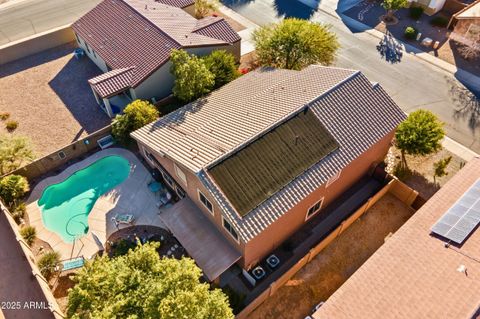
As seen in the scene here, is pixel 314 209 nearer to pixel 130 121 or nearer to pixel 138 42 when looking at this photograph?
pixel 130 121

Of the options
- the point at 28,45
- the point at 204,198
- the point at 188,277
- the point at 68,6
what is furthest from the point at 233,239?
the point at 68,6

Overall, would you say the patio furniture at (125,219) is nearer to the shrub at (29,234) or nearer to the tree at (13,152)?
the shrub at (29,234)

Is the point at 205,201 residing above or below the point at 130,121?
below

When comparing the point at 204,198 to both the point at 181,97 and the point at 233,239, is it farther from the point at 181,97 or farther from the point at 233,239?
the point at 181,97

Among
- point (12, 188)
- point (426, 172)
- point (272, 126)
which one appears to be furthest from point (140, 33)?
point (426, 172)

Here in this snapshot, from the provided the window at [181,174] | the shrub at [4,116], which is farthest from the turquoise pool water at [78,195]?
the shrub at [4,116]

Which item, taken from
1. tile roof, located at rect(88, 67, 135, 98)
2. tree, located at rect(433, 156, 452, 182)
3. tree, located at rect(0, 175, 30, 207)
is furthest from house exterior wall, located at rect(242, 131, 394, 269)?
→ tile roof, located at rect(88, 67, 135, 98)
